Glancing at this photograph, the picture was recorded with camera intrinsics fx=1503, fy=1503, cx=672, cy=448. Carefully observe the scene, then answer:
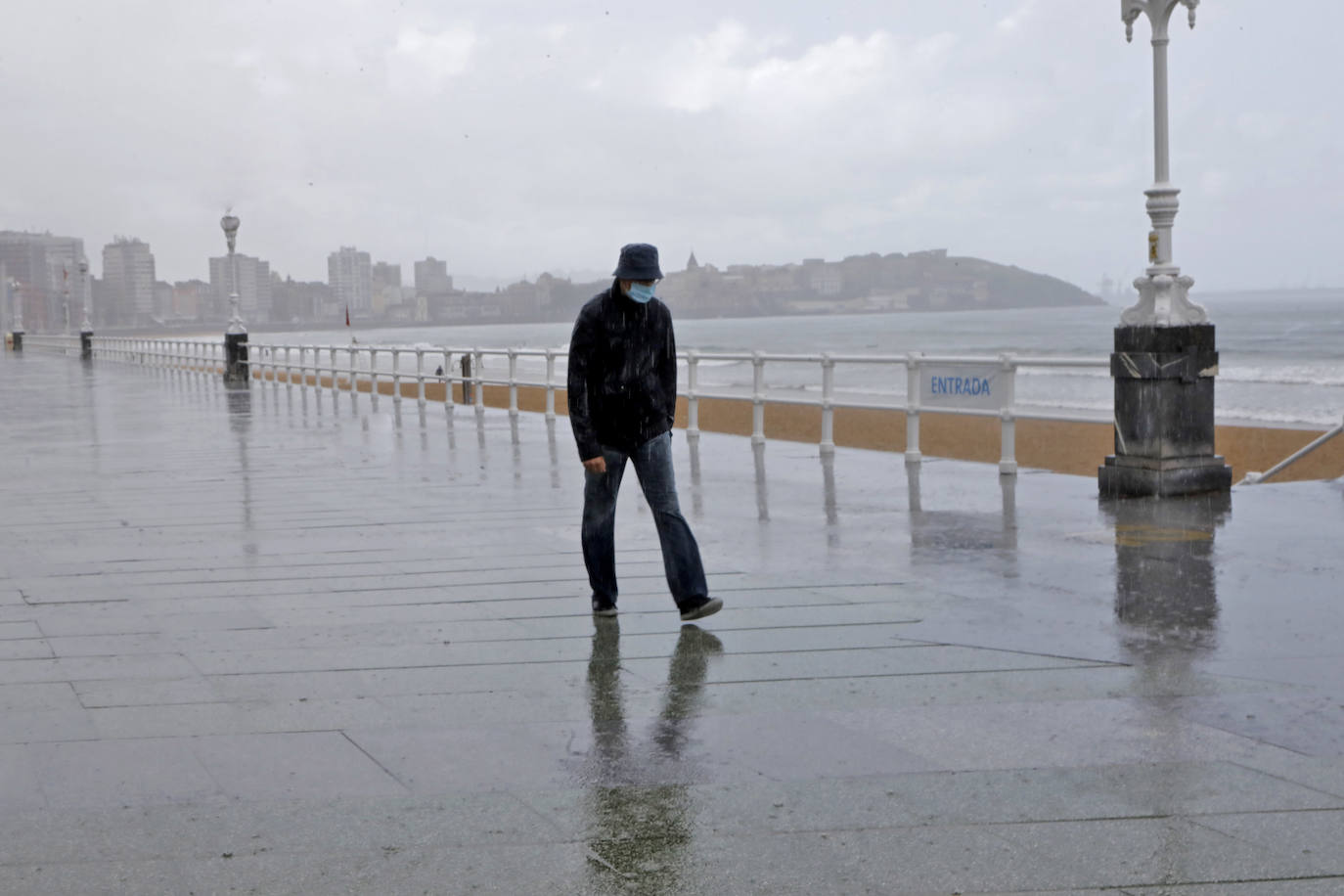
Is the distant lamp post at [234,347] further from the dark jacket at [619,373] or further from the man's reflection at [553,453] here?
the dark jacket at [619,373]

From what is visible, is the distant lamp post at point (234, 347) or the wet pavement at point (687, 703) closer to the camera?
the wet pavement at point (687, 703)

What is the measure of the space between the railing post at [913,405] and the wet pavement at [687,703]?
3.19m

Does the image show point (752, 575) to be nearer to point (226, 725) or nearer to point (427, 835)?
point (226, 725)

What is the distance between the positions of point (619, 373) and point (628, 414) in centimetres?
20

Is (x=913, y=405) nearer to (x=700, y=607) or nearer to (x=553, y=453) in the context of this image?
(x=553, y=453)

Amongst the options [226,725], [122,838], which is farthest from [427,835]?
[226,725]

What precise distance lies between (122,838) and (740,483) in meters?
9.42

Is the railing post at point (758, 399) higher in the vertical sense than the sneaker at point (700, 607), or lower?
higher

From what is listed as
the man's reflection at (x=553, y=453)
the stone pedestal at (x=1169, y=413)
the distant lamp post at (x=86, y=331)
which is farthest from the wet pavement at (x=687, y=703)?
the distant lamp post at (x=86, y=331)

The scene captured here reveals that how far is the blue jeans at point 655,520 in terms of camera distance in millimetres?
7004

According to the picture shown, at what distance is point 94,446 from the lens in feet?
61.1

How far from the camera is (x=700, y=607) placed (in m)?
7.00

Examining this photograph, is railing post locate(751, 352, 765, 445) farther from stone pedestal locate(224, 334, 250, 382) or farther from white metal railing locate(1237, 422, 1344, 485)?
stone pedestal locate(224, 334, 250, 382)

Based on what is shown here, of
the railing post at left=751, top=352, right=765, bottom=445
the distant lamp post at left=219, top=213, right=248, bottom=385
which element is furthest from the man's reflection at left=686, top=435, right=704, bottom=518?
the distant lamp post at left=219, top=213, right=248, bottom=385
